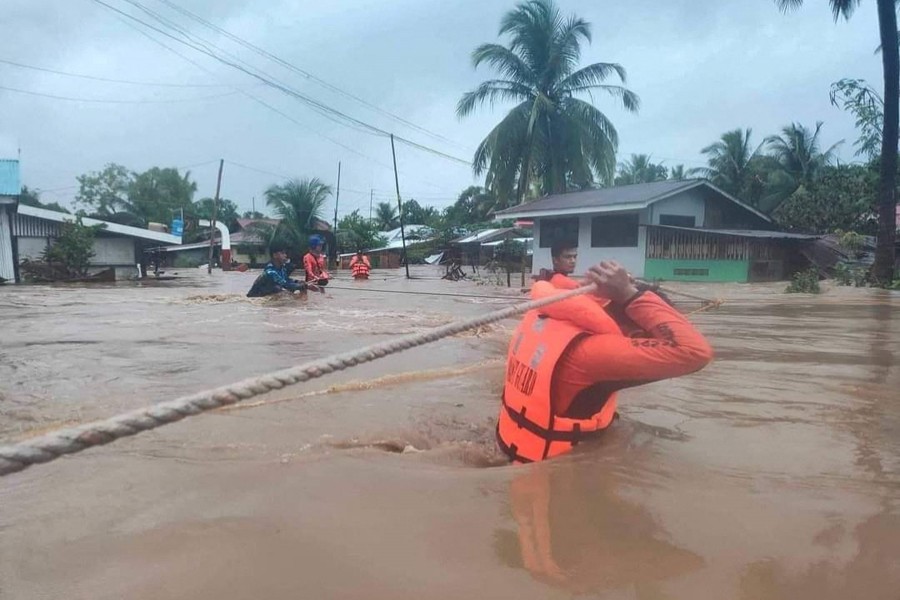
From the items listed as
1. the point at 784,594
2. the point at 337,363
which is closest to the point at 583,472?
the point at 784,594

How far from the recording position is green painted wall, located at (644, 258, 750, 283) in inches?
740

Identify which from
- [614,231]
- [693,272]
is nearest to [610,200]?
[614,231]

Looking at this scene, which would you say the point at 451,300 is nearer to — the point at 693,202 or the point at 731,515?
the point at 693,202

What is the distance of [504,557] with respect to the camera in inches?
78.6

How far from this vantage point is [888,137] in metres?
15.0

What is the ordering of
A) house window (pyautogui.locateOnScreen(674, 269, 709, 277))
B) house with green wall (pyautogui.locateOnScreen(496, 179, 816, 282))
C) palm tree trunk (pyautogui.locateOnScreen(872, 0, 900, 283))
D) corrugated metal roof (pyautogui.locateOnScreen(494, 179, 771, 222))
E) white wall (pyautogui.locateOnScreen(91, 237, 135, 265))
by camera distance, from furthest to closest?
white wall (pyautogui.locateOnScreen(91, 237, 135, 265)) < corrugated metal roof (pyautogui.locateOnScreen(494, 179, 771, 222)) < house window (pyautogui.locateOnScreen(674, 269, 709, 277)) < house with green wall (pyautogui.locateOnScreen(496, 179, 816, 282)) < palm tree trunk (pyautogui.locateOnScreen(872, 0, 900, 283))

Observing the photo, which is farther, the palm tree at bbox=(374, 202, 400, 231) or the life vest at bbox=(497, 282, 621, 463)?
the palm tree at bbox=(374, 202, 400, 231)

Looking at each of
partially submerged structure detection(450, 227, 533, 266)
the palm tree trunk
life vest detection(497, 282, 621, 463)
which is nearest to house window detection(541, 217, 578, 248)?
partially submerged structure detection(450, 227, 533, 266)

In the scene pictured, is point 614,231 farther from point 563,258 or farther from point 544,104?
point 563,258

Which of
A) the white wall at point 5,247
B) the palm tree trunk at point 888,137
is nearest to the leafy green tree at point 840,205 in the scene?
the palm tree trunk at point 888,137

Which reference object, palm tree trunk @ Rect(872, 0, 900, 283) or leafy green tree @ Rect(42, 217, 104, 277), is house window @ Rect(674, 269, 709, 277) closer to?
palm tree trunk @ Rect(872, 0, 900, 283)

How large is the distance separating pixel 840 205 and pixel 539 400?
23505 millimetres

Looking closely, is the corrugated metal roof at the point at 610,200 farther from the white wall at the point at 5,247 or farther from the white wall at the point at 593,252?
the white wall at the point at 5,247

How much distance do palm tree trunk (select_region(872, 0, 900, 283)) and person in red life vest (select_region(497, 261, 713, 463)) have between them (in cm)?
1509
